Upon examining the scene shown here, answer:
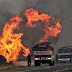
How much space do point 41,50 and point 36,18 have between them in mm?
13250

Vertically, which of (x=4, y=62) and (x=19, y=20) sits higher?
(x=19, y=20)

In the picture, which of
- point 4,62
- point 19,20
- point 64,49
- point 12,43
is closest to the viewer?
point 4,62

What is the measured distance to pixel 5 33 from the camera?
41906mm

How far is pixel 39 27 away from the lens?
5144cm

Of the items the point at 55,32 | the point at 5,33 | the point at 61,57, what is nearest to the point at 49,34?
the point at 55,32

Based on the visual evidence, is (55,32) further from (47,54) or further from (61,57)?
(47,54)

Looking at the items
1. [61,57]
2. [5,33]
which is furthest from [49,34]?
[5,33]

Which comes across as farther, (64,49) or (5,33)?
(64,49)

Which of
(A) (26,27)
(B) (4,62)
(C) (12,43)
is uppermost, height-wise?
(A) (26,27)

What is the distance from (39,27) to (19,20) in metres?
5.49

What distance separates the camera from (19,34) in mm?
42844

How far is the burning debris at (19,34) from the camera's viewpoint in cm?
4012

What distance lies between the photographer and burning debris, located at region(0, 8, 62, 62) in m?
40.1

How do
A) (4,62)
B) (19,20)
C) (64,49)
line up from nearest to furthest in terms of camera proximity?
(4,62) < (19,20) < (64,49)
